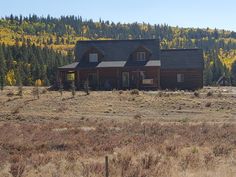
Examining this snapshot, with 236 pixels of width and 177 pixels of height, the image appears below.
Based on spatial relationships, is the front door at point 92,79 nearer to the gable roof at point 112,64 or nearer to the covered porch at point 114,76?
the covered porch at point 114,76

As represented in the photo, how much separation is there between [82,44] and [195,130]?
36.2 meters

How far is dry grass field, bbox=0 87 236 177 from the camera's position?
14.7 meters

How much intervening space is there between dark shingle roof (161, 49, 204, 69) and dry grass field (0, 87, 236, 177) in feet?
40.0

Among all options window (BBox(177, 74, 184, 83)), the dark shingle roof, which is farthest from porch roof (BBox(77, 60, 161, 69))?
window (BBox(177, 74, 184, 83))

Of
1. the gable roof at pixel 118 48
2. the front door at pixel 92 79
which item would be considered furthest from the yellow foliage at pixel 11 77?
the front door at pixel 92 79

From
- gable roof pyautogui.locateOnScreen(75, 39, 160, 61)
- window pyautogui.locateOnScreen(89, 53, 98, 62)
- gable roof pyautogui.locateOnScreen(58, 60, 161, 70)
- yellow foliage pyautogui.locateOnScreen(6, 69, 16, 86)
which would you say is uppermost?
gable roof pyautogui.locateOnScreen(75, 39, 160, 61)


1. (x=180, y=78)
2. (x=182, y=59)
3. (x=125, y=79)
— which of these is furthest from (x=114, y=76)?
(x=182, y=59)

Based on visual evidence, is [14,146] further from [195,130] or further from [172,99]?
[172,99]

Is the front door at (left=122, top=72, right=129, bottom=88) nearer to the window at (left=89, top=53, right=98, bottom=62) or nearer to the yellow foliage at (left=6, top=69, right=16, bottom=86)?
the window at (left=89, top=53, right=98, bottom=62)

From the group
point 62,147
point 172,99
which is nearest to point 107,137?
point 62,147

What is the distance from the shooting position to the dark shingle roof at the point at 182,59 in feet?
184

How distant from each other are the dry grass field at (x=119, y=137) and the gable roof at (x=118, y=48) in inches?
555

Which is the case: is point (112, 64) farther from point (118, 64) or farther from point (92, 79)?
point (92, 79)

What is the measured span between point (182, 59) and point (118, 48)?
26.4 ft
